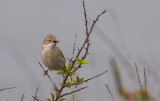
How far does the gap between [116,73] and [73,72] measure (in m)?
1.87

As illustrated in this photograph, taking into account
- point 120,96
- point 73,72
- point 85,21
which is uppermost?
point 85,21

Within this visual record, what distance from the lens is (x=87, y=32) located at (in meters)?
2.25

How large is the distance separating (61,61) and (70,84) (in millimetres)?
1624

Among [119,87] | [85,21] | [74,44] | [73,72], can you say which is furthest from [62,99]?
[119,87]

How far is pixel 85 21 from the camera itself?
222 cm

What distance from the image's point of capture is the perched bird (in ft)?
13.6

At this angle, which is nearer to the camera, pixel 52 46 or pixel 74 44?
pixel 74 44

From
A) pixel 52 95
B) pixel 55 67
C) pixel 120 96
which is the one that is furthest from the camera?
pixel 120 96

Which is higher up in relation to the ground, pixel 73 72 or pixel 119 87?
pixel 73 72

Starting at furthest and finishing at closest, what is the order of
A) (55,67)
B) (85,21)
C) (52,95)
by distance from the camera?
1. (55,67)
2. (52,95)
3. (85,21)

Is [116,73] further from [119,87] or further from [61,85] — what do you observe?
[61,85]

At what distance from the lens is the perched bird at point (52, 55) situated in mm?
4160

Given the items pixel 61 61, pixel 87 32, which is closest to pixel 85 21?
pixel 87 32

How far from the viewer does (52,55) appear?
430 cm
